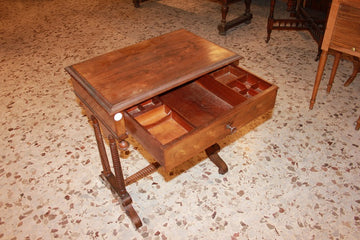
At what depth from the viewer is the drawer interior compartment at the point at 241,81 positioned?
1.60 metres

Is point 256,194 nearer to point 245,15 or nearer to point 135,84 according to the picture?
point 135,84

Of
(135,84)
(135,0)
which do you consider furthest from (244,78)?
(135,0)

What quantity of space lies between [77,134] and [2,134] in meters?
0.59

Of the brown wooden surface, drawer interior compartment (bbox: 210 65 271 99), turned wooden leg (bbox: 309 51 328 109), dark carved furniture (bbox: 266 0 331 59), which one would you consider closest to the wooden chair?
the brown wooden surface

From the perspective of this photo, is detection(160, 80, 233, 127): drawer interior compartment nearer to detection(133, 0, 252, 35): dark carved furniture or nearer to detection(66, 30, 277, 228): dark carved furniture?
detection(66, 30, 277, 228): dark carved furniture

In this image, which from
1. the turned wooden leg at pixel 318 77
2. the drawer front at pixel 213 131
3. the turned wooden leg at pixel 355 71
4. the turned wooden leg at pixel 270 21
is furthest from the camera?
the turned wooden leg at pixel 270 21

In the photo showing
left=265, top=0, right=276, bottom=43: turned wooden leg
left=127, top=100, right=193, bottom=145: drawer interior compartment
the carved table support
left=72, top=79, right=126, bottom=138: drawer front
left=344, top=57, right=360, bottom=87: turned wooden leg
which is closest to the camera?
left=72, top=79, right=126, bottom=138: drawer front

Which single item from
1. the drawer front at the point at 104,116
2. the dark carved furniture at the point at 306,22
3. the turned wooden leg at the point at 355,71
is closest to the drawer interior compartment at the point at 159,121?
the drawer front at the point at 104,116

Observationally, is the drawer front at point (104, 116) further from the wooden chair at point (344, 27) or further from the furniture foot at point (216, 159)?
the wooden chair at point (344, 27)

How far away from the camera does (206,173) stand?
6.89 ft

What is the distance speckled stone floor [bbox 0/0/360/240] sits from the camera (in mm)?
1784

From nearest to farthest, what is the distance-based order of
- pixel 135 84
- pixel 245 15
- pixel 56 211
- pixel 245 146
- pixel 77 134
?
pixel 135 84 < pixel 56 211 < pixel 245 146 < pixel 77 134 < pixel 245 15

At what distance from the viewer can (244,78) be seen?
5.48ft

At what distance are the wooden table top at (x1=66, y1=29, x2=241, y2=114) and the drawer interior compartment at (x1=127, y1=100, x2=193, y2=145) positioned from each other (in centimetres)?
16
